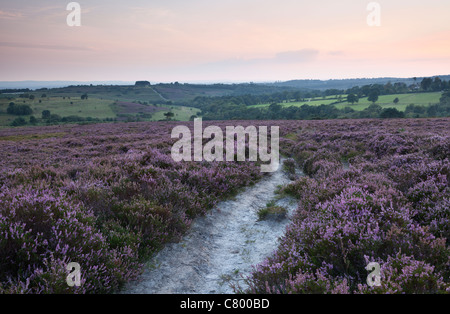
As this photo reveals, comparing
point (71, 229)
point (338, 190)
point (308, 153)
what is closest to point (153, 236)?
point (71, 229)

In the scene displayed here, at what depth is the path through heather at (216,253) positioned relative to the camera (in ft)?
13.2

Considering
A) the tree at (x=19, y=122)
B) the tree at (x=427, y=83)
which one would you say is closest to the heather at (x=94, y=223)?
the tree at (x=19, y=122)

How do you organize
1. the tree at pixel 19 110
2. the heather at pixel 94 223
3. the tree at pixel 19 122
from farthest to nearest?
the tree at pixel 19 110, the tree at pixel 19 122, the heather at pixel 94 223

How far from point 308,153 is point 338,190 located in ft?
26.9

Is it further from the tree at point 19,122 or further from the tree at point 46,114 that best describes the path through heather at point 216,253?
the tree at point 46,114

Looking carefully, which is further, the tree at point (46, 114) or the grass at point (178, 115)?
the grass at point (178, 115)

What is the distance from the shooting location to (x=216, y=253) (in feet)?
17.3

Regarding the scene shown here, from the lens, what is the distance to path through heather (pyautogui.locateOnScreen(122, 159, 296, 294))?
13.2 feet

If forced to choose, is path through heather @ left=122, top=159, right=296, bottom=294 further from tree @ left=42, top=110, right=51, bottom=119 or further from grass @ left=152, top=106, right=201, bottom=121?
tree @ left=42, top=110, right=51, bottom=119

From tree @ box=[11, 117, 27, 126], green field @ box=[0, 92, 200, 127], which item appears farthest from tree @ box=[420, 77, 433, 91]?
tree @ box=[11, 117, 27, 126]

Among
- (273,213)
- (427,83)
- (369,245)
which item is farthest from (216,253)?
(427,83)
